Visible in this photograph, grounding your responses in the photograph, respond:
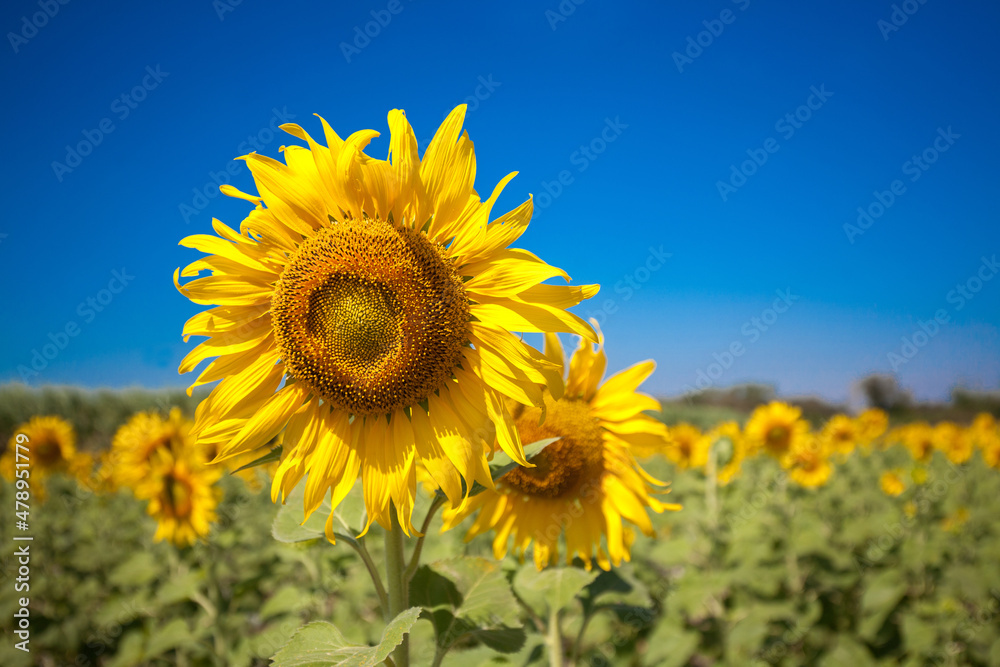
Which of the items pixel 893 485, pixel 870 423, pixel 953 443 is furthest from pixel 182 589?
pixel 953 443

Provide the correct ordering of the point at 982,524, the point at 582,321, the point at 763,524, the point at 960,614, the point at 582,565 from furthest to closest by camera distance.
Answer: the point at 982,524, the point at 763,524, the point at 960,614, the point at 582,565, the point at 582,321

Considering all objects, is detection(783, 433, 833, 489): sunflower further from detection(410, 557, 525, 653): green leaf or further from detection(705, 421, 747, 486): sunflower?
detection(410, 557, 525, 653): green leaf

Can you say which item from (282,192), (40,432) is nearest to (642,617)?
(282,192)

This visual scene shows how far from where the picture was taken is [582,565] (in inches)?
98.1

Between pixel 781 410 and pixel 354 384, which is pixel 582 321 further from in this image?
Result: pixel 781 410

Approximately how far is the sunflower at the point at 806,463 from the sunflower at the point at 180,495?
647 centimetres

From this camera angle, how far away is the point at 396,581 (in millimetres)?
1521

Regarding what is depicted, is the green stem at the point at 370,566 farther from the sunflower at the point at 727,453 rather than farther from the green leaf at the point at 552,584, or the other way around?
the sunflower at the point at 727,453

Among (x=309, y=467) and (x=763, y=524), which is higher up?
(x=309, y=467)

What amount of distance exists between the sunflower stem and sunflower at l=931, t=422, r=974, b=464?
1189 cm

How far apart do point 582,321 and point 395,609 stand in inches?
36.2

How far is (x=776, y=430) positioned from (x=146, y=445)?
7.11 m

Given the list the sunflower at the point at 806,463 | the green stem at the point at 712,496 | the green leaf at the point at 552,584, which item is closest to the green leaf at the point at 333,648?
the green leaf at the point at 552,584

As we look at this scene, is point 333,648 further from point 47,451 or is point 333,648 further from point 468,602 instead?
point 47,451
